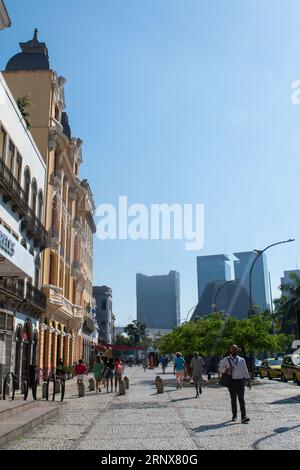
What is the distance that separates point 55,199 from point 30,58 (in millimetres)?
11312

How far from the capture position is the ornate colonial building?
3453 cm

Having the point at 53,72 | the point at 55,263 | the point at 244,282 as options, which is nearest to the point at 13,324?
the point at 55,263

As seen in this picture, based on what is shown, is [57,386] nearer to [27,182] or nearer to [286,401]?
[286,401]

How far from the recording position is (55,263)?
36406 mm

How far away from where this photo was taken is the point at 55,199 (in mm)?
36344

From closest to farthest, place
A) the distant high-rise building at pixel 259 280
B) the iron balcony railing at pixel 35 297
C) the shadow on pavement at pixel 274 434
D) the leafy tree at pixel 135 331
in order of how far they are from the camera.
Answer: the shadow on pavement at pixel 274 434
the iron balcony railing at pixel 35 297
the leafy tree at pixel 135 331
the distant high-rise building at pixel 259 280

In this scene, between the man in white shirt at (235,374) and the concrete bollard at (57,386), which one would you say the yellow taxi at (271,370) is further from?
the man in white shirt at (235,374)

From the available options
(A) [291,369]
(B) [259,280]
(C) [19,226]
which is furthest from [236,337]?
(B) [259,280]

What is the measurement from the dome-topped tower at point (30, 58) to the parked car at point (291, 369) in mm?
26506

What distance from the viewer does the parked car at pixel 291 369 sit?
88.8 feet

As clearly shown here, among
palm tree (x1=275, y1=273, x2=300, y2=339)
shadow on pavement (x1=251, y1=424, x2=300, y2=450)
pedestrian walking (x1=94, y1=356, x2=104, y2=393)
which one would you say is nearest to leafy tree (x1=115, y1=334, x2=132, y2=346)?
palm tree (x1=275, y1=273, x2=300, y2=339)

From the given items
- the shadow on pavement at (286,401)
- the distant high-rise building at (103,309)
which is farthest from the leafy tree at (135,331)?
the shadow on pavement at (286,401)
